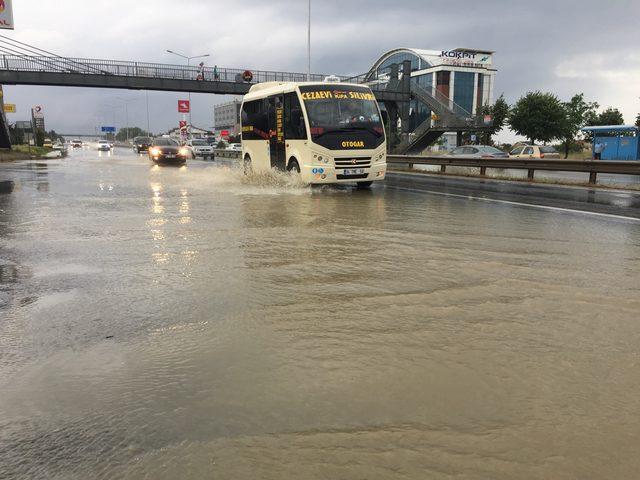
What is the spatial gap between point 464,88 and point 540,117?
43989 mm

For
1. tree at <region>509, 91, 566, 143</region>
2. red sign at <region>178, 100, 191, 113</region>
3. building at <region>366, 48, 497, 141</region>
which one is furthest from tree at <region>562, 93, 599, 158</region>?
red sign at <region>178, 100, 191, 113</region>

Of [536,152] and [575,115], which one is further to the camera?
[575,115]

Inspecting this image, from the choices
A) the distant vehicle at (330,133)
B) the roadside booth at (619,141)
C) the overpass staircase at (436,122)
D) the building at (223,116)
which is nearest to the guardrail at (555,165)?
the distant vehicle at (330,133)

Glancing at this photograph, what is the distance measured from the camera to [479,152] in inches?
1027

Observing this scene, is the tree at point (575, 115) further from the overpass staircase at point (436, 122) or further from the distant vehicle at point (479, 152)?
the distant vehicle at point (479, 152)

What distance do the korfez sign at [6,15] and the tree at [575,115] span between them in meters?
52.8

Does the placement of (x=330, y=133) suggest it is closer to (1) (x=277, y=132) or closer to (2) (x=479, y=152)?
(1) (x=277, y=132)

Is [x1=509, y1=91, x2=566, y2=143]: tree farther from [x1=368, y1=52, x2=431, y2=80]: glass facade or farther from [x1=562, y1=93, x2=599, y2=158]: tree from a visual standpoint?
[x1=368, y1=52, x2=431, y2=80]: glass facade

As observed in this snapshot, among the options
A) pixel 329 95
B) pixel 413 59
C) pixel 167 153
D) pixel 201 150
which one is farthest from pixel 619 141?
pixel 413 59

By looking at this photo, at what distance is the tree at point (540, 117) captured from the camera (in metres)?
54.5

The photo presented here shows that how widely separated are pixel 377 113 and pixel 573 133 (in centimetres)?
4938

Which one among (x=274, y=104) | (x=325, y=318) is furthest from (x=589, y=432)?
(x=274, y=104)

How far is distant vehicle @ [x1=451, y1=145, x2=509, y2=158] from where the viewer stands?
→ 2562 cm

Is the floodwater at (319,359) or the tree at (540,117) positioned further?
the tree at (540,117)
